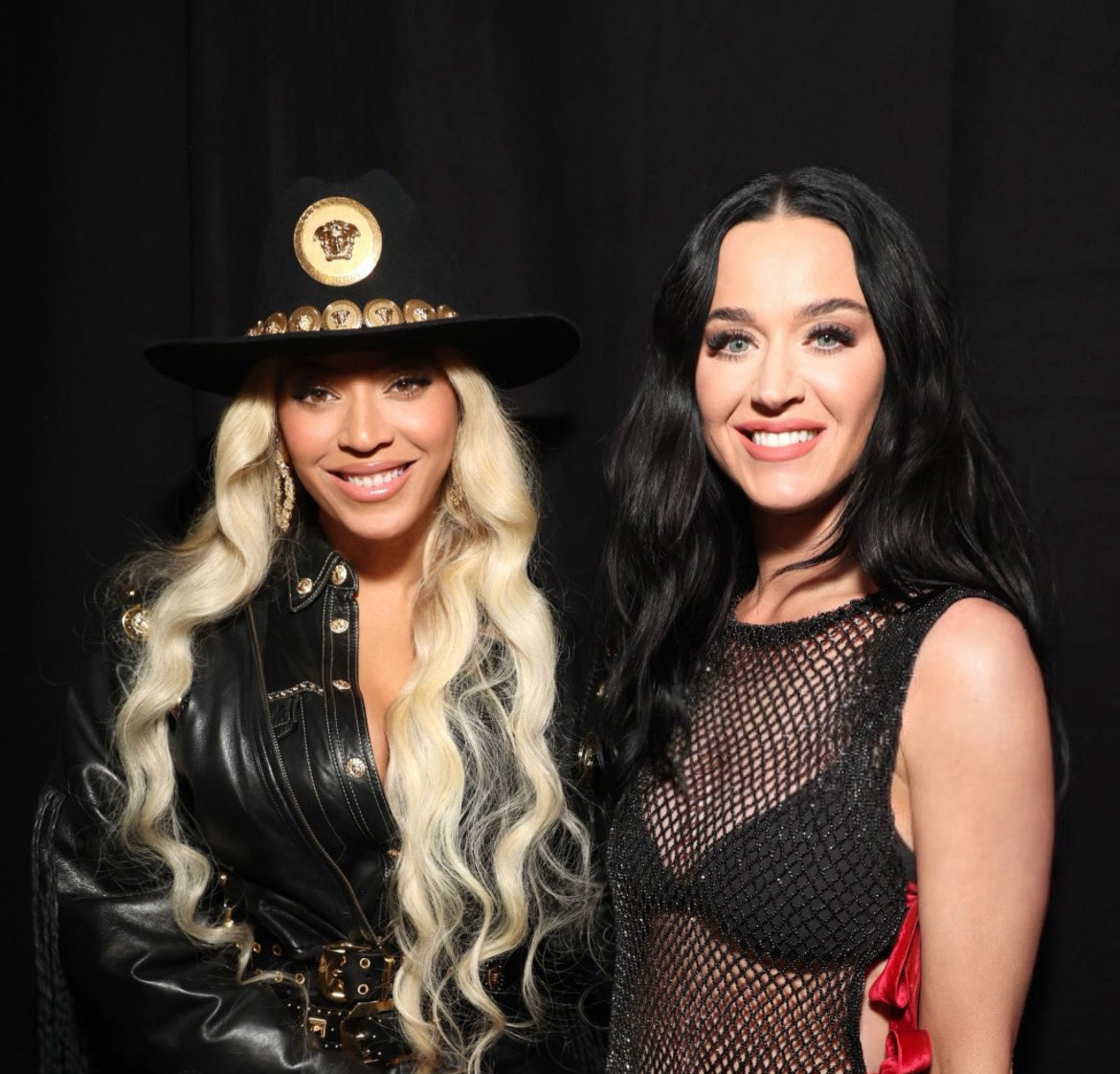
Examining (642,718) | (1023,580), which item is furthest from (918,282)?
(642,718)

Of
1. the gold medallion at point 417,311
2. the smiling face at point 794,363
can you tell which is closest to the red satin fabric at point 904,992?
the smiling face at point 794,363

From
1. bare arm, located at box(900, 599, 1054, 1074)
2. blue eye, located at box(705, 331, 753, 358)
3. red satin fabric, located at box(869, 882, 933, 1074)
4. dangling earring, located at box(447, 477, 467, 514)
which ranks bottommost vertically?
red satin fabric, located at box(869, 882, 933, 1074)

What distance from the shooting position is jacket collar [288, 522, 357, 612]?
2.29 m

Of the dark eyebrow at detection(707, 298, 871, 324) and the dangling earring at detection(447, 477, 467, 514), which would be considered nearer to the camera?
the dark eyebrow at detection(707, 298, 871, 324)

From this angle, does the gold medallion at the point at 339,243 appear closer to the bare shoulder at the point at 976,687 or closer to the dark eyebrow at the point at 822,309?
the dark eyebrow at the point at 822,309

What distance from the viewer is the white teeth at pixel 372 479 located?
219 centimetres

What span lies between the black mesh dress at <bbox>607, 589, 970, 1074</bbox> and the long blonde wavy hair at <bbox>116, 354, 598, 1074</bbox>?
209 mm

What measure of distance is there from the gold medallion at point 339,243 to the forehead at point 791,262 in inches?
23.5

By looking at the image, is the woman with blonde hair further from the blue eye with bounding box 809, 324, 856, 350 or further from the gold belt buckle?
the blue eye with bounding box 809, 324, 856, 350

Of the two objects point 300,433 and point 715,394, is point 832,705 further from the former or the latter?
point 300,433

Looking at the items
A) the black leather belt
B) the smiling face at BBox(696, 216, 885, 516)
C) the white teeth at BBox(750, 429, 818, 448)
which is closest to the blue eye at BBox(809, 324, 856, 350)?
the smiling face at BBox(696, 216, 885, 516)

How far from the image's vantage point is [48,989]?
2186mm

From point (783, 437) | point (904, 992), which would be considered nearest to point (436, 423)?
point (783, 437)

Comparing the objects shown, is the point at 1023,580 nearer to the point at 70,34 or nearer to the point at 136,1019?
the point at 136,1019
